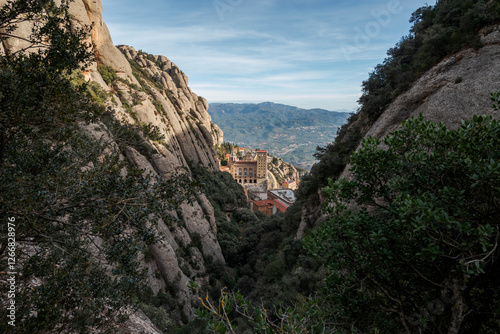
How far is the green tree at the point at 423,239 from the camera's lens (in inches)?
177

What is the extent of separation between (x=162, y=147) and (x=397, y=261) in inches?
1414

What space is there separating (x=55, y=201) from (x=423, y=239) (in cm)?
765

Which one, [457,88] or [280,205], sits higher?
[457,88]

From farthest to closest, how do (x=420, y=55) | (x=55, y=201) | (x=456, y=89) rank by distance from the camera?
(x=420, y=55) → (x=456, y=89) → (x=55, y=201)

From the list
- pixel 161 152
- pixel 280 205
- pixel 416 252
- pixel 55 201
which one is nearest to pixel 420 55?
pixel 416 252

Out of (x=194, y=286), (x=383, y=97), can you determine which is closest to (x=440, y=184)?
(x=194, y=286)

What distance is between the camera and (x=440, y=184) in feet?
18.2

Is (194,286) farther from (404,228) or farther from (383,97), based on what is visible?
(383,97)

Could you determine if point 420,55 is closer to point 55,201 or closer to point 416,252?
point 416,252

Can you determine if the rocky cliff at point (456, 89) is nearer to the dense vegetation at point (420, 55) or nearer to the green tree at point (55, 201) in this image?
the dense vegetation at point (420, 55)

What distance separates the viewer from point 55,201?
→ 5102mm

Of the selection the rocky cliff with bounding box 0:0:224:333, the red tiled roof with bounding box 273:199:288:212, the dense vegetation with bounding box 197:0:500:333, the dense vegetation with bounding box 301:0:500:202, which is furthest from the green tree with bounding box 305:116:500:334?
A: the red tiled roof with bounding box 273:199:288:212

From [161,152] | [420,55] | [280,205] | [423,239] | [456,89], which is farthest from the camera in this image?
[280,205]

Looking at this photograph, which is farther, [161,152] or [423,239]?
[161,152]
